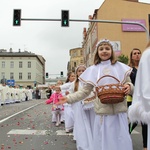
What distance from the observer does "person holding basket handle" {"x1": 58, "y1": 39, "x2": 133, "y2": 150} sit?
331 cm

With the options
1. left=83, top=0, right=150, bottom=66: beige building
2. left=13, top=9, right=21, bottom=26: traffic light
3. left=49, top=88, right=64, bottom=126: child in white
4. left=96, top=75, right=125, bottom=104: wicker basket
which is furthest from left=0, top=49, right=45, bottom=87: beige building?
left=96, top=75, right=125, bottom=104: wicker basket

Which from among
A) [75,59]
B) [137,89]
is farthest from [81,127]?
[75,59]

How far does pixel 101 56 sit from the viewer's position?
12.3 feet

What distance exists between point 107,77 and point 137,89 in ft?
4.18

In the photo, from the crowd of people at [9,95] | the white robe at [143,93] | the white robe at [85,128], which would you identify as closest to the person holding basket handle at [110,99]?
the white robe at [143,93]

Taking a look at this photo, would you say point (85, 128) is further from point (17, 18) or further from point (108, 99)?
point (17, 18)

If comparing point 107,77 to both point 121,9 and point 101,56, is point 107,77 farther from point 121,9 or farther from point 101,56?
point 121,9

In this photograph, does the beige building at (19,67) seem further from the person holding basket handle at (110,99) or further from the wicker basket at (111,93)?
the wicker basket at (111,93)

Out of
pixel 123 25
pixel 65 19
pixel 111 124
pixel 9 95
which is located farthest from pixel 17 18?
pixel 123 25

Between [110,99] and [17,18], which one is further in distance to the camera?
[17,18]

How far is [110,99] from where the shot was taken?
327 cm

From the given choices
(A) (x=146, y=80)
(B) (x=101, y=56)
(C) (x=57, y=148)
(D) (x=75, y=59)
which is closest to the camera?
(A) (x=146, y=80)

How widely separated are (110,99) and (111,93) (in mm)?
74

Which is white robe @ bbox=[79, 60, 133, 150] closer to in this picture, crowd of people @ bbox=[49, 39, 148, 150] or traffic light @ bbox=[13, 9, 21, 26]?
crowd of people @ bbox=[49, 39, 148, 150]
